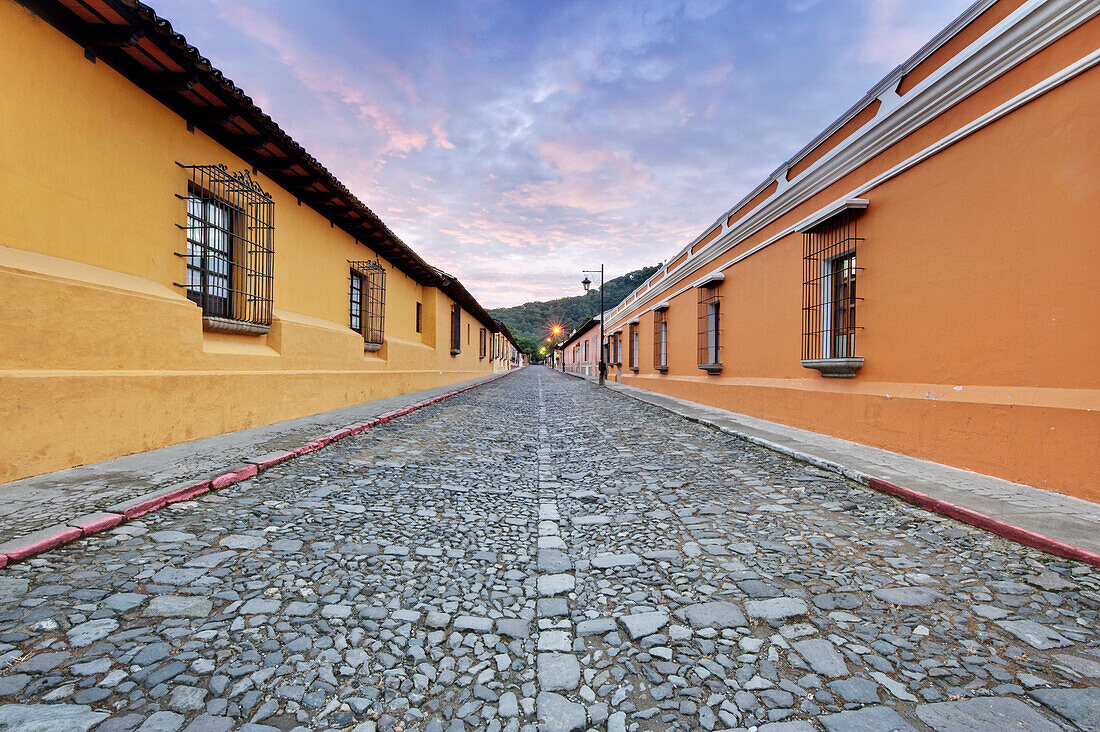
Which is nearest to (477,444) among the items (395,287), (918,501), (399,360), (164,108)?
(918,501)

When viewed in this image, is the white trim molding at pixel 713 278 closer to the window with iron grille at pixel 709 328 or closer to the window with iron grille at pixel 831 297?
the window with iron grille at pixel 709 328

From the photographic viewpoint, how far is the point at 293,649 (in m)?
1.78

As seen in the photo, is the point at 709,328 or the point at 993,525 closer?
the point at 993,525

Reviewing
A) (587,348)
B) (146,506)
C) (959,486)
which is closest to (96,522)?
(146,506)

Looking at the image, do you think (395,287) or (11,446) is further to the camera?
(395,287)

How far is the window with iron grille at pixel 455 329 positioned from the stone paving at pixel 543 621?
15908 mm

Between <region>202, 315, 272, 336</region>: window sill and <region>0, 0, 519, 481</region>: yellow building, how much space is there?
28mm

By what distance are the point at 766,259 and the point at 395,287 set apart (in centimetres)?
973

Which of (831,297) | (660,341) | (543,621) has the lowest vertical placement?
(543,621)

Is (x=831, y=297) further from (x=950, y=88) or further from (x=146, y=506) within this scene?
(x=146, y=506)

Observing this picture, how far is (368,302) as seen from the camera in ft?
37.7

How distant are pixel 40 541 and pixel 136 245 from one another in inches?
141

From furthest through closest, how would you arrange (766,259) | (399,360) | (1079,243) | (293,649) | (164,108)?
(399,360) → (766,259) → (164,108) → (1079,243) → (293,649)

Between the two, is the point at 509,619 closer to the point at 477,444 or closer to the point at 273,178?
the point at 477,444
